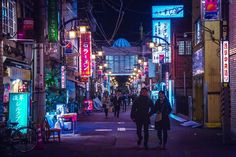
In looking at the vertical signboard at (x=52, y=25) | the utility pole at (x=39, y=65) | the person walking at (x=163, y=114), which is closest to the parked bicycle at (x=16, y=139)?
the utility pole at (x=39, y=65)

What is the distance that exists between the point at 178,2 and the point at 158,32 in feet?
16.4

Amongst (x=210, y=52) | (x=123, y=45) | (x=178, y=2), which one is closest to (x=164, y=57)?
(x=178, y=2)

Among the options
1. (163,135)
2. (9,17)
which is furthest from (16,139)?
(9,17)

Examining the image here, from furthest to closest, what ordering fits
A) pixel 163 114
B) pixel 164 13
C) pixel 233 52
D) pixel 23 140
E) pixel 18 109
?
pixel 164 13, pixel 233 52, pixel 18 109, pixel 163 114, pixel 23 140

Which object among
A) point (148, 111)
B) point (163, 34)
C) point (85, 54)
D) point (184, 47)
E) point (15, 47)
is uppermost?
point (163, 34)

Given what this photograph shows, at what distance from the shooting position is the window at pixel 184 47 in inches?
1646

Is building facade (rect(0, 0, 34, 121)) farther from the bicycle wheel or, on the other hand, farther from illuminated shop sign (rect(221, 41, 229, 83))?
illuminated shop sign (rect(221, 41, 229, 83))

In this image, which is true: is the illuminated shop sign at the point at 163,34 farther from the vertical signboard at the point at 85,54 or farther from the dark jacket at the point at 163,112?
the dark jacket at the point at 163,112

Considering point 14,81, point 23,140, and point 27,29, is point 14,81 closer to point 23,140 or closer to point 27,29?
point 27,29

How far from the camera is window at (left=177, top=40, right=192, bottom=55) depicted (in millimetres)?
41812

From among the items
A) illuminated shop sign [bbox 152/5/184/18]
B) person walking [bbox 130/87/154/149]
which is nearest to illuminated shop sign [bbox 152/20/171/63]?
illuminated shop sign [bbox 152/5/184/18]

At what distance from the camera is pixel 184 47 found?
138 ft

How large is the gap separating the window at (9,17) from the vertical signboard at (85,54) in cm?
1862

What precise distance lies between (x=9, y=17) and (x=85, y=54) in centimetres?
1967
